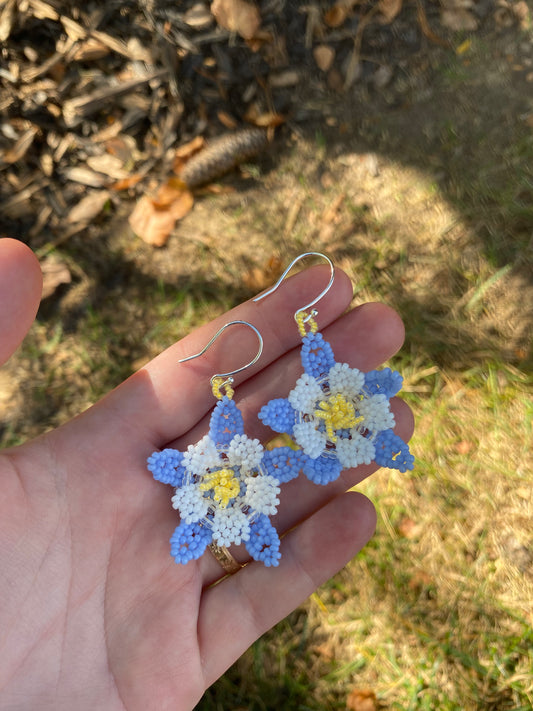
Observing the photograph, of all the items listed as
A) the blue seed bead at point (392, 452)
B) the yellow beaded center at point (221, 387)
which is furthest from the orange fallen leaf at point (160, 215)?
the blue seed bead at point (392, 452)

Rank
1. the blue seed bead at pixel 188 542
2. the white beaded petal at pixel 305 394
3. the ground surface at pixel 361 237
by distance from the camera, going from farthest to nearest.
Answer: the ground surface at pixel 361 237, the white beaded petal at pixel 305 394, the blue seed bead at pixel 188 542

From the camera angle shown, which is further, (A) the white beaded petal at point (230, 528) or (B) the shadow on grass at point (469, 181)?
(B) the shadow on grass at point (469, 181)

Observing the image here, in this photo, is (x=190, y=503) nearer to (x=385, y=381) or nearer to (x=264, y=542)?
(x=264, y=542)

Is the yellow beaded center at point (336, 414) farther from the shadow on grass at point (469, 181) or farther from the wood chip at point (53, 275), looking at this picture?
the wood chip at point (53, 275)

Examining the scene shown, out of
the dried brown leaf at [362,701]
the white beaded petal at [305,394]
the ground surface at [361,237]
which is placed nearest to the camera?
the white beaded petal at [305,394]

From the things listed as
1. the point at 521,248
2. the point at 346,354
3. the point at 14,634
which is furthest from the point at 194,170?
the point at 14,634

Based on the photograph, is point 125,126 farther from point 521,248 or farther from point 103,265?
point 521,248
